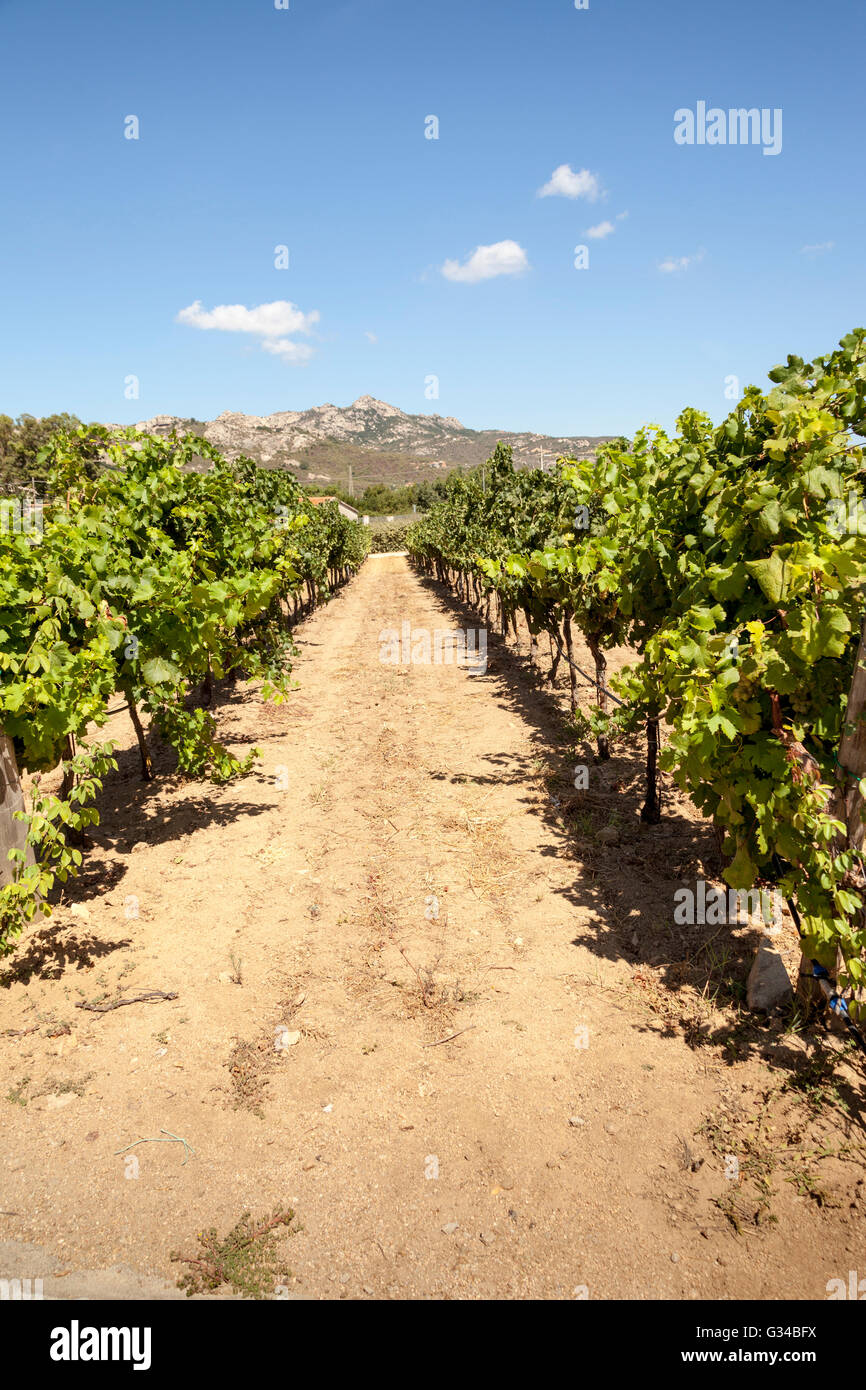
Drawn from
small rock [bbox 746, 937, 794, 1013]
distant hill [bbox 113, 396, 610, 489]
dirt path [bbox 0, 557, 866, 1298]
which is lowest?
dirt path [bbox 0, 557, 866, 1298]

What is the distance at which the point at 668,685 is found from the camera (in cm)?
419

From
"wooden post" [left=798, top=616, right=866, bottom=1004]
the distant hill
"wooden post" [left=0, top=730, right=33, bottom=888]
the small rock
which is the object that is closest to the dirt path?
the small rock

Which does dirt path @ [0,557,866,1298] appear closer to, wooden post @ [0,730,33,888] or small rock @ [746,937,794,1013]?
small rock @ [746,937,794,1013]

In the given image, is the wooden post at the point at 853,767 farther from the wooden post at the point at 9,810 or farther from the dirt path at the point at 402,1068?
the wooden post at the point at 9,810

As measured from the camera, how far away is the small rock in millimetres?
4363

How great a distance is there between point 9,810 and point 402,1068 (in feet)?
10.7

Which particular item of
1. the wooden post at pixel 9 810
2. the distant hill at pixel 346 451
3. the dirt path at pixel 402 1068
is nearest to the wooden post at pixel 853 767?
the dirt path at pixel 402 1068

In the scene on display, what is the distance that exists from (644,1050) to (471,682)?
994 cm

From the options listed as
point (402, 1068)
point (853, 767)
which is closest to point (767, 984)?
point (853, 767)

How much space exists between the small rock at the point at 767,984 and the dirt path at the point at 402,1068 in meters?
0.24

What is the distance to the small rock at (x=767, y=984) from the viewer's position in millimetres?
4363

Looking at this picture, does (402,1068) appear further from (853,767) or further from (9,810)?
(9,810)

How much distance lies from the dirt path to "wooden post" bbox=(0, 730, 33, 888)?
64 centimetres
